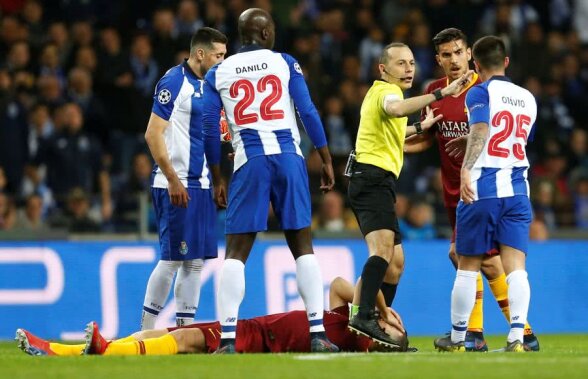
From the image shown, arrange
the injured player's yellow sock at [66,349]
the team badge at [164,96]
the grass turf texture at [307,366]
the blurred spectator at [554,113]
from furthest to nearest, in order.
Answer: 1. the blurred spectator at [554,113]
2. the team badge at [164,96]
3. the injured player's yellow sock at [66,349]
4. the grass turf texture at [307,366]

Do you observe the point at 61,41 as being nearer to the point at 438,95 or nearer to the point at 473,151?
the point at 438,95

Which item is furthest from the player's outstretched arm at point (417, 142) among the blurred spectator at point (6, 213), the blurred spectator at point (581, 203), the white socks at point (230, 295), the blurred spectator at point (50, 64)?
the blurred spectator at point (581, 203)

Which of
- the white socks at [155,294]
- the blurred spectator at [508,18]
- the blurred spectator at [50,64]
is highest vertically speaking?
the blurred spectator at [508,18]

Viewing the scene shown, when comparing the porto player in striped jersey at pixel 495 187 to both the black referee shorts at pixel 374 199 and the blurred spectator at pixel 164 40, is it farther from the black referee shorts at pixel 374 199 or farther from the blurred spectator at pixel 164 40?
the blurred spectator at pixel 164 40

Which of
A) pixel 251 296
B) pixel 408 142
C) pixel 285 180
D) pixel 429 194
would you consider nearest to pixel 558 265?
pixel 429 194

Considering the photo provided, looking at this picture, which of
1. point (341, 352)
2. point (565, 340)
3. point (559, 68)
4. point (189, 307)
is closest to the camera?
point (341, 352)

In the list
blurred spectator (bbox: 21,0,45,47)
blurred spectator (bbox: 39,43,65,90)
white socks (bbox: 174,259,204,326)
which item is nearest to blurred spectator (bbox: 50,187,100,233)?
blurred spectator (bbox: 39,43,65,90)

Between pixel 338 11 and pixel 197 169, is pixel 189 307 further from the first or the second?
pixel 338 11

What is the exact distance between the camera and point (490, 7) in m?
19.6

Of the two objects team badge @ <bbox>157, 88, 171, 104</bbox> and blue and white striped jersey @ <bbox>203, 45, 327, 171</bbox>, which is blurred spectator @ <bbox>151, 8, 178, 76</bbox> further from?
blue and white striped jersey @ <bbox>203, 45, 327, 171</bbox>

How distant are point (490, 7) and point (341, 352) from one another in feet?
39.0

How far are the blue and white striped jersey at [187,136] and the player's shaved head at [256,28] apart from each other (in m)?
1.34

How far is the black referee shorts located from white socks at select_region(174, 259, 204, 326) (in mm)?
1456

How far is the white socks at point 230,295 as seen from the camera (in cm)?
852
